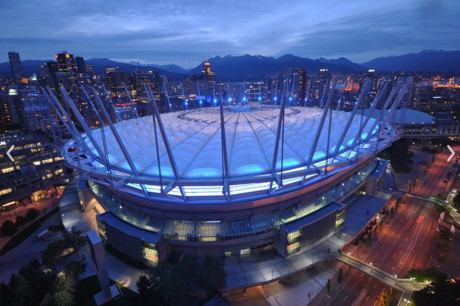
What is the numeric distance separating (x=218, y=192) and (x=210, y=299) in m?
10.2

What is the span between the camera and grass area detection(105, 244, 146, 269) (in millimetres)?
27625

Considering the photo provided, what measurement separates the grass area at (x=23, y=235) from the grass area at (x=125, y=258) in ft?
54.5

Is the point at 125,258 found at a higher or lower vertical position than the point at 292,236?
lower

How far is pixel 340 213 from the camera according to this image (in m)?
31.3

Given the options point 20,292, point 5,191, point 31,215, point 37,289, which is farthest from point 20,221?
point 20,292

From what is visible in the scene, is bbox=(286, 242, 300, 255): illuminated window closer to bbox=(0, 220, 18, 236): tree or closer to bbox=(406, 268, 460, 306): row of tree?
bbox=(406, 268, 460, 306): row of tree

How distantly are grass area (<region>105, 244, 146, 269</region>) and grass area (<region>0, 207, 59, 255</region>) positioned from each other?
16.6 metres

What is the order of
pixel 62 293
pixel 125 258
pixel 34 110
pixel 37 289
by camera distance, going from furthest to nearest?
pixel 34 110 < pixel 125 258 < pixel 37 289 < pixel 62 293

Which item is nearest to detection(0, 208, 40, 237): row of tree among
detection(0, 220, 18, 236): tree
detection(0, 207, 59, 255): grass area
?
detection(0, 220, 18, 236): tree

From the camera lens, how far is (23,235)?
37438mm

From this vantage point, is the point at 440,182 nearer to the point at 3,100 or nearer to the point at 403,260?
the point at 403,260

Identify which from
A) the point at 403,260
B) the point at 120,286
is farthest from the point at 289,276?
the point at 120,286

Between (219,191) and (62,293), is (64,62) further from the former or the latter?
(219,191)

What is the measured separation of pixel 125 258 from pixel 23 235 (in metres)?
21.6
